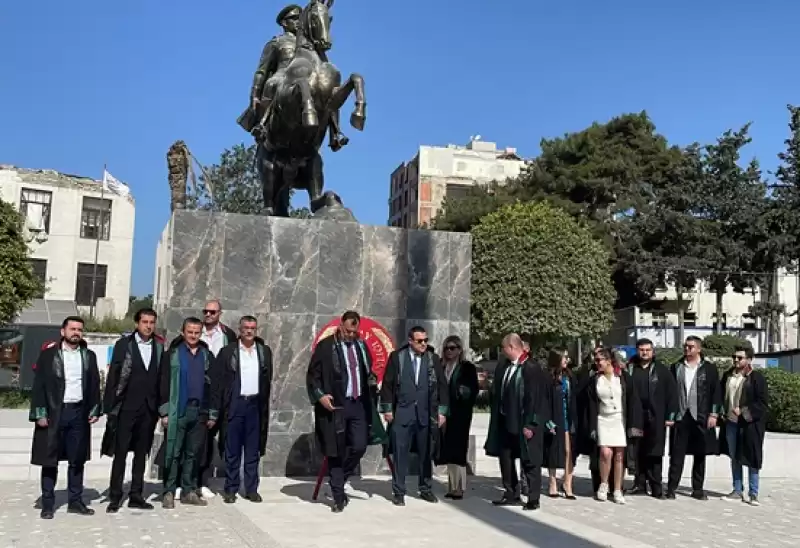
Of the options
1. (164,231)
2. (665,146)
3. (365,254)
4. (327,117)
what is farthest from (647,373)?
(665,146)

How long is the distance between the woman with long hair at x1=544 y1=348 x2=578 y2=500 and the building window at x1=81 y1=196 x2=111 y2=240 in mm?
34985

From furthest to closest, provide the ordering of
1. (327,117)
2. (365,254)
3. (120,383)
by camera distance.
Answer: (327,117) → (365,254) → (120,383)

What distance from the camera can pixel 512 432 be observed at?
771 cm

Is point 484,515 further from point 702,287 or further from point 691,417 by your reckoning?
point 702,287

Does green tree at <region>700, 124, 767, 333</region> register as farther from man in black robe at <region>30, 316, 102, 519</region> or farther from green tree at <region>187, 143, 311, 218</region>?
man in black robe at <region>30, 316, 102, 519</region>

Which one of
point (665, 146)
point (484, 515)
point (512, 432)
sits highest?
point (665, 146)

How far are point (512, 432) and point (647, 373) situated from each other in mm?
1947

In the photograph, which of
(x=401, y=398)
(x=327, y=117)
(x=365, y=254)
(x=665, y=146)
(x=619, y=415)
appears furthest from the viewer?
(x=665, y=146)

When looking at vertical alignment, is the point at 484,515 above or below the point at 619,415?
below

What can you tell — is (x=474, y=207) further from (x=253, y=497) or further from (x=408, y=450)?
(x=253, y=497)

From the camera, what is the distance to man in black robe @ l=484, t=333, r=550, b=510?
25.1 ft

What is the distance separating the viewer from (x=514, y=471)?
7.79 metres

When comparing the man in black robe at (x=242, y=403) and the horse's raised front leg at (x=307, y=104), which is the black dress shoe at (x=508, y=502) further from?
the horse's raised front leg at (x=307, y=104)

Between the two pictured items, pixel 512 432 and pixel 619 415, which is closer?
pixel 512 432
